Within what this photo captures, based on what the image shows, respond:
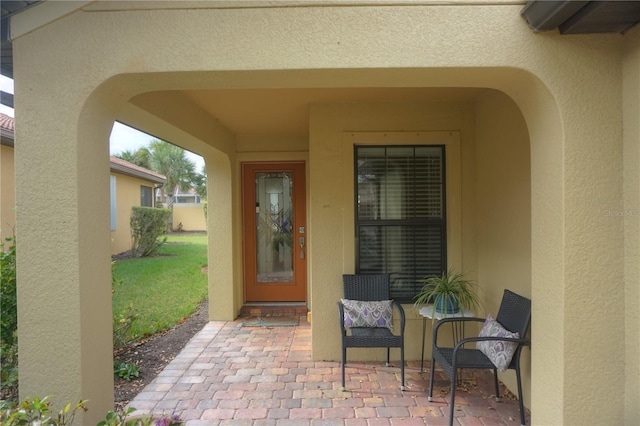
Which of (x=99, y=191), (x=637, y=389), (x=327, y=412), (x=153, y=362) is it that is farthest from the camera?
(x=153, y=362)

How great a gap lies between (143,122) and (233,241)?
2.51m

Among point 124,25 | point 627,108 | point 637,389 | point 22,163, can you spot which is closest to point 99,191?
point 22,163

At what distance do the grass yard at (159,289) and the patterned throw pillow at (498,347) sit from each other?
3.66 metres

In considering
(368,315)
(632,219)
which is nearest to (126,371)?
(368,315)

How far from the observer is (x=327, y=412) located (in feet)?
9.43

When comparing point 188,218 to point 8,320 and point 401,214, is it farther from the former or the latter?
point 401,214

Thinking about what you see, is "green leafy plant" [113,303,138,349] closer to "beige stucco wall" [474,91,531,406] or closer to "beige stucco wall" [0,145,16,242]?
"beige stucco wall" [0,145,16,242]

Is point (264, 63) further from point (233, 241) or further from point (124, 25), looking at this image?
point (233, 241)

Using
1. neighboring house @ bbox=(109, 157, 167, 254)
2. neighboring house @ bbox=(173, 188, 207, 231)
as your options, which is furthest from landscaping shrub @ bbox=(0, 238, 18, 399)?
neighboring house @ bbox=(173, 188, 207, 231)

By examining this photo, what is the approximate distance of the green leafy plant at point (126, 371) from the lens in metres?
3.46

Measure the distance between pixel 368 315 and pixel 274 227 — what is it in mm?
2754

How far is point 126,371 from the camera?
3.49 metres

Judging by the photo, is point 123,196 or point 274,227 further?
point 123,196

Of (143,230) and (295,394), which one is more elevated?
(143,230)
